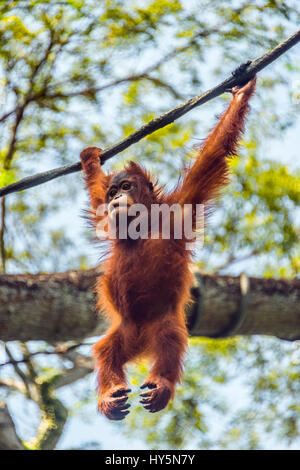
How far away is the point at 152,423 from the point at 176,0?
14.6ft

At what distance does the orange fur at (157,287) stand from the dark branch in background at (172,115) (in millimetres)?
555

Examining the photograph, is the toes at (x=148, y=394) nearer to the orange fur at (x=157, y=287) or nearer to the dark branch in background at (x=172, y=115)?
the orange fur at (x=157, y=287)

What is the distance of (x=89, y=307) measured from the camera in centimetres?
521

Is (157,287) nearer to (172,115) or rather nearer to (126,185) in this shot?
(126,185)

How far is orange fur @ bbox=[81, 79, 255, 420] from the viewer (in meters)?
3.15

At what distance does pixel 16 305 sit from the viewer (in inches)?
197

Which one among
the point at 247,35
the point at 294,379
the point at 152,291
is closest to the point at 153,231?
the point at 152,291

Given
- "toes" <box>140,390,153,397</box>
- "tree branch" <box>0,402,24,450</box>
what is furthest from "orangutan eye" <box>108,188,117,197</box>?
"tree branch" <box>0,402,24,450</box>

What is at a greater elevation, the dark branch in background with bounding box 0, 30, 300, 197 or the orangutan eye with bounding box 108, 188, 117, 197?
the dark branch in background with bounding box 0, 30, 300, 197

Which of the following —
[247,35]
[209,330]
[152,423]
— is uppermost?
[247,35]

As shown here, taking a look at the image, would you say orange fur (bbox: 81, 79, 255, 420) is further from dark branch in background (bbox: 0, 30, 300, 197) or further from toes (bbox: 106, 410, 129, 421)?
dark branch in background (bbox: 0, 30, 300, 197)

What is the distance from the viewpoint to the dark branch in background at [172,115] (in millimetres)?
2715

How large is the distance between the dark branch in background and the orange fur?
555 mm

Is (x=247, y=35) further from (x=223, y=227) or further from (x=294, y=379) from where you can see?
(x=294, y=379)
